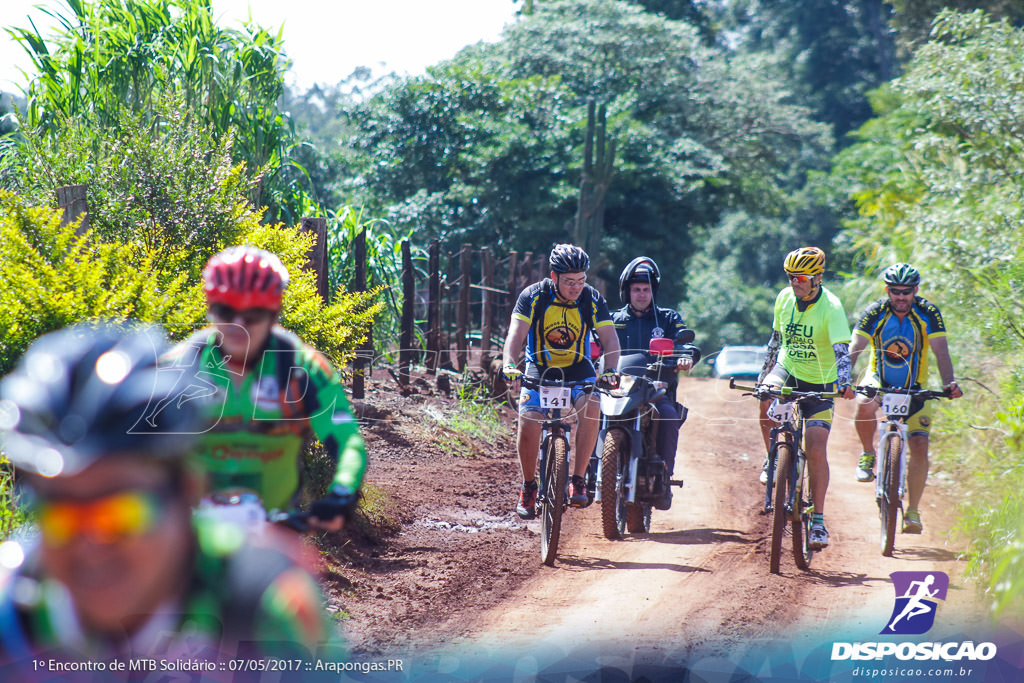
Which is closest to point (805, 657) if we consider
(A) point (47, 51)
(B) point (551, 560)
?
(B) point (551, 560)

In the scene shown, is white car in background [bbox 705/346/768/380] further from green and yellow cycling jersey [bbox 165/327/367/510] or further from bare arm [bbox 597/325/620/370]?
green and yellow cycling jersey [bbox 165/327/367/510]

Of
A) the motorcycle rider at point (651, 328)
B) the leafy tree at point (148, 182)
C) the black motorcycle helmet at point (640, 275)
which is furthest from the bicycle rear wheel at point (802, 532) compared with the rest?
the leafy tree at point (148, 182)

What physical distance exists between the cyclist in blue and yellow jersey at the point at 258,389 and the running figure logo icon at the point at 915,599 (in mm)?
3828

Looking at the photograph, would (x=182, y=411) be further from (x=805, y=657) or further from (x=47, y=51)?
(x=47, y=51)

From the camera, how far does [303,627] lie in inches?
81.8

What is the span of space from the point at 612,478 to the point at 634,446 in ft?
1.02

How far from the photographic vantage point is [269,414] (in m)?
3.28

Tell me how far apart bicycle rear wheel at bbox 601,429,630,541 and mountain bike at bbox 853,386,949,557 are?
1.85 m

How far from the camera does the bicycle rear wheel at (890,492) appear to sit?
7.33 m

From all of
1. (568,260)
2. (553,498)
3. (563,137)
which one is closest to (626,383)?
(568,260)

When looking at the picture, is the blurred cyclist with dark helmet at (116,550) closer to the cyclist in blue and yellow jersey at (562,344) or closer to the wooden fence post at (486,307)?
the cyclist in blue and yellow jersey at (562,344)

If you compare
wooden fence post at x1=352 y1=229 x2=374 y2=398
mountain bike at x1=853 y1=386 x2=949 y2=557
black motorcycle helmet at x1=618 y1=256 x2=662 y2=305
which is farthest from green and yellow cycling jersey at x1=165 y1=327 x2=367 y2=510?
wooden fence post at x1=352 y1=229 x2=374 y2=398

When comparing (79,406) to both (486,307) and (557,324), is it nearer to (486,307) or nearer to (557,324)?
(557,324)

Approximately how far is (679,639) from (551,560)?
1.66 m
